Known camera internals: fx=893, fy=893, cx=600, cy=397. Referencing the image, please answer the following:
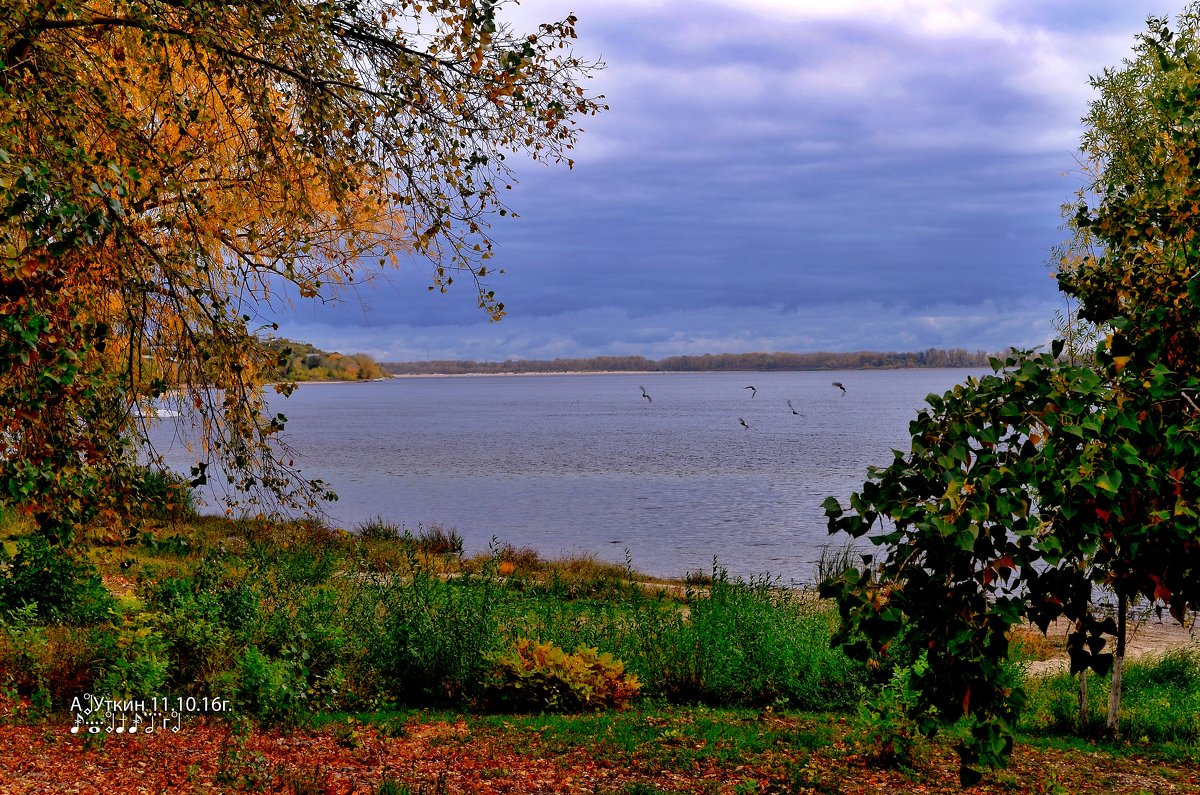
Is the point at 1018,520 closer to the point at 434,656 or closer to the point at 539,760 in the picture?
the point at 539,760

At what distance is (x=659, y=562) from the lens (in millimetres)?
27312

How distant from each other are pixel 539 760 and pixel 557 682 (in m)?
1.86

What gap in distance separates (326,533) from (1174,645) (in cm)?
1709

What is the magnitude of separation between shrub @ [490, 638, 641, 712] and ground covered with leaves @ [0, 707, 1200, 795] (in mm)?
332

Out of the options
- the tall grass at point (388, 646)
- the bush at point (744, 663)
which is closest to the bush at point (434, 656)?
the tall grass at point (388, 646)

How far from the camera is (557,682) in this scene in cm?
891

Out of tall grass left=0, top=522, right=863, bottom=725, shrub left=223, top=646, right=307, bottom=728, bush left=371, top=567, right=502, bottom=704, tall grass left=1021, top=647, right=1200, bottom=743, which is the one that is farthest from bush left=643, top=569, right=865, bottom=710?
shrub left=223, top=646, right=307, bottom=728

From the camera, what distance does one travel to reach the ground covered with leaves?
6.07 metres

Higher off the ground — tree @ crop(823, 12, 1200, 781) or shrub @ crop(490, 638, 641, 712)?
tree @ crop(823, 12, 1200, 781)

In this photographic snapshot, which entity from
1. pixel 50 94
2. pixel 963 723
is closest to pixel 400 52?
pixel 50 94

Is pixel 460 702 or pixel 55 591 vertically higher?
pixel 55 591

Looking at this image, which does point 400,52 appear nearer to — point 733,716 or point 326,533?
point 733,716

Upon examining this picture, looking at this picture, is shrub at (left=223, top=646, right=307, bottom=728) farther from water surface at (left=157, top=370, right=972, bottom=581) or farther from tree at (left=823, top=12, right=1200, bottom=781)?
water surface at (left=157, top=370, right=972, bottom=581)

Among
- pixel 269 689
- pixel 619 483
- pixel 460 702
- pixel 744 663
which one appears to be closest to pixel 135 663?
pixel 269 689
